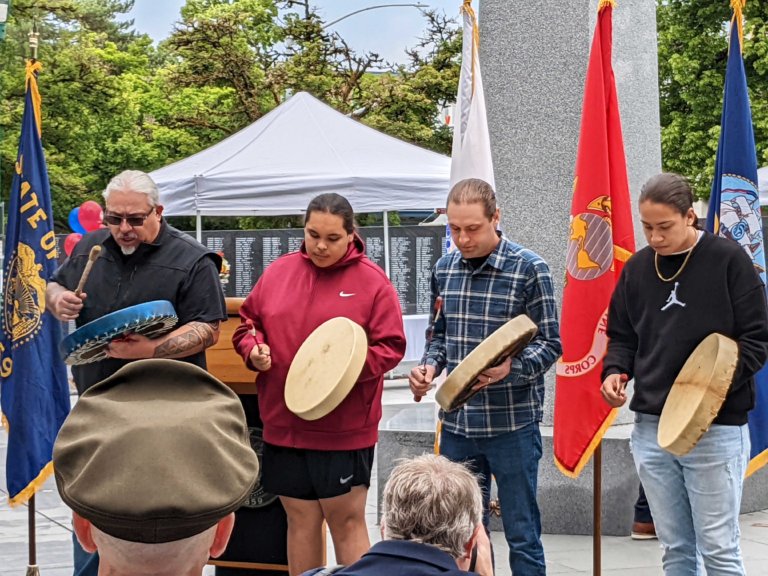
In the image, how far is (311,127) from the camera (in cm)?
1578

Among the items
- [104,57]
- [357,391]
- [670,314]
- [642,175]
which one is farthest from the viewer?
[104,57]

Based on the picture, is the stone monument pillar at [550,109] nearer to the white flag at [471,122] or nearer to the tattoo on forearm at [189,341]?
the white flag at [471,122]

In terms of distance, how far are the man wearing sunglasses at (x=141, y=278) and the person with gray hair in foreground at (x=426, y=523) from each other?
7.51 ft

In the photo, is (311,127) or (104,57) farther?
(104,57)

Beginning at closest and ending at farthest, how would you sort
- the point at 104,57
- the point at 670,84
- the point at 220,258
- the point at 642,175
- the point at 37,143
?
the point at 220,258 < the point at 37,143 < the point at 642,175 < the point at 670,84 < the point at 104,57

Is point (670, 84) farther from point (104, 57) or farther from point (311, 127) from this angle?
point (104, 57)

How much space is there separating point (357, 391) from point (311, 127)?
1141 centimetres

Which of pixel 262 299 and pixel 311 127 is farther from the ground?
pixel 311 127

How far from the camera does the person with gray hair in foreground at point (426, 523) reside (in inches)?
91.3

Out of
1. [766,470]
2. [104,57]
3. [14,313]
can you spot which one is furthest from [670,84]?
[14,313]

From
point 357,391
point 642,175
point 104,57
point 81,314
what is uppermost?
point 104,57

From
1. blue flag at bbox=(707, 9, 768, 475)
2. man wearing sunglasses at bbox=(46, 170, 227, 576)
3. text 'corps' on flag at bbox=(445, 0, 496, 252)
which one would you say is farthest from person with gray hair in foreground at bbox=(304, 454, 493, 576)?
text 'corps' on flag at bbox=(445, 0, 496, 252)

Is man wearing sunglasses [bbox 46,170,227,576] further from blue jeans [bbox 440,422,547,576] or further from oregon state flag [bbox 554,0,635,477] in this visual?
oregon state flag [bbox 554,0,635,477]

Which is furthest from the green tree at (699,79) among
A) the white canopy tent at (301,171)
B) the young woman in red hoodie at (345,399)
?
the young woman in red hoodie at (345,399)
